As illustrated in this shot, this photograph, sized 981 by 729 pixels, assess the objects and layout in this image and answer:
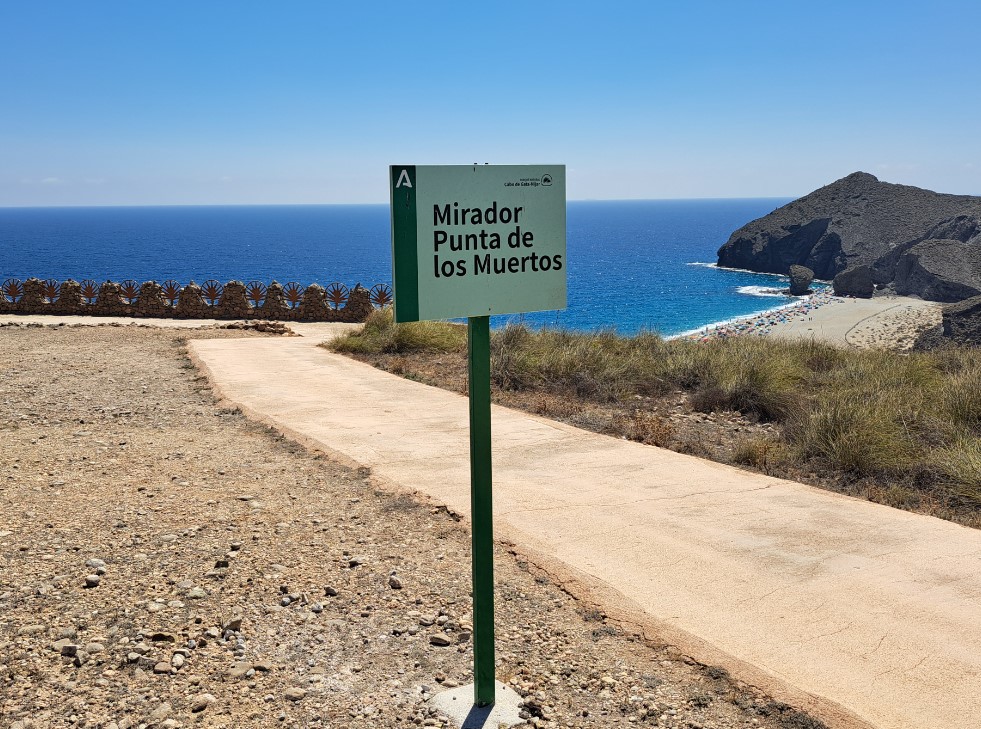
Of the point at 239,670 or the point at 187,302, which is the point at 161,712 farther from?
the point at 187,302

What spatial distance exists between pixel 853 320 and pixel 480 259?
63.4 meters

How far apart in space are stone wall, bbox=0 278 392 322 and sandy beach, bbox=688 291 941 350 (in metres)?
29.2

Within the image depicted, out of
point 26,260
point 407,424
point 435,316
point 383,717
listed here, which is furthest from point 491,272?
point 26,260

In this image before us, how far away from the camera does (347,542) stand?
512 cm

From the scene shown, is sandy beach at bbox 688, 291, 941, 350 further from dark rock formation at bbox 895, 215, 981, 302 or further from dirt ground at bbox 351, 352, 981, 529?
dirt ground at bbox 351, 352, 981, 529

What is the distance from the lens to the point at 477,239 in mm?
3289

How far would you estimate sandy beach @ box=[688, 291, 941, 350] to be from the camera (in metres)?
50.5

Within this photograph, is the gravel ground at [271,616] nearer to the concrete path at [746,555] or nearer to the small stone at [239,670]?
the small stone at [239,670]

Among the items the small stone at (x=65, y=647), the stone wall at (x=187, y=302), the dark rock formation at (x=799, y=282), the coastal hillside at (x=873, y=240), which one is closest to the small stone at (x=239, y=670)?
the small stone at (x=65, y=647)

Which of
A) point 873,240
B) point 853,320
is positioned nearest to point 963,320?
point 853,320

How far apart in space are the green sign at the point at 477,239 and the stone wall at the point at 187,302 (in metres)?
19.6

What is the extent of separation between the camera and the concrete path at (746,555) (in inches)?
144

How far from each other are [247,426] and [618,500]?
3880 mm

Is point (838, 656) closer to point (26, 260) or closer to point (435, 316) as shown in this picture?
point (435, 316)
